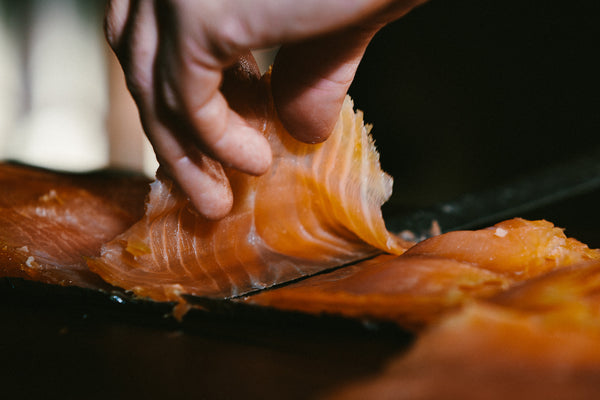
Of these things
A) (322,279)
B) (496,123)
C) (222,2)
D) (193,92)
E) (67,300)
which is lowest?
(496,123)

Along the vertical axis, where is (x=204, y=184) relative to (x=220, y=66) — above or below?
below

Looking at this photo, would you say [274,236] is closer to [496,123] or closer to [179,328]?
[179,328]

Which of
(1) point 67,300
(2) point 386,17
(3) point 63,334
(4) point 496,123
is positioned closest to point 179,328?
(3) point 63,334

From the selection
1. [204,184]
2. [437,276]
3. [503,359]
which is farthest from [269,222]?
[503,359]

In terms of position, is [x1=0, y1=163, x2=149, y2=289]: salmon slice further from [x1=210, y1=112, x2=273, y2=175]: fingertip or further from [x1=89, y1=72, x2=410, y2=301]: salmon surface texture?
[x1=210, y1=112, x2=273, y2=175]: fingertip

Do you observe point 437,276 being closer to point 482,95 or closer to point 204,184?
point 204,184
